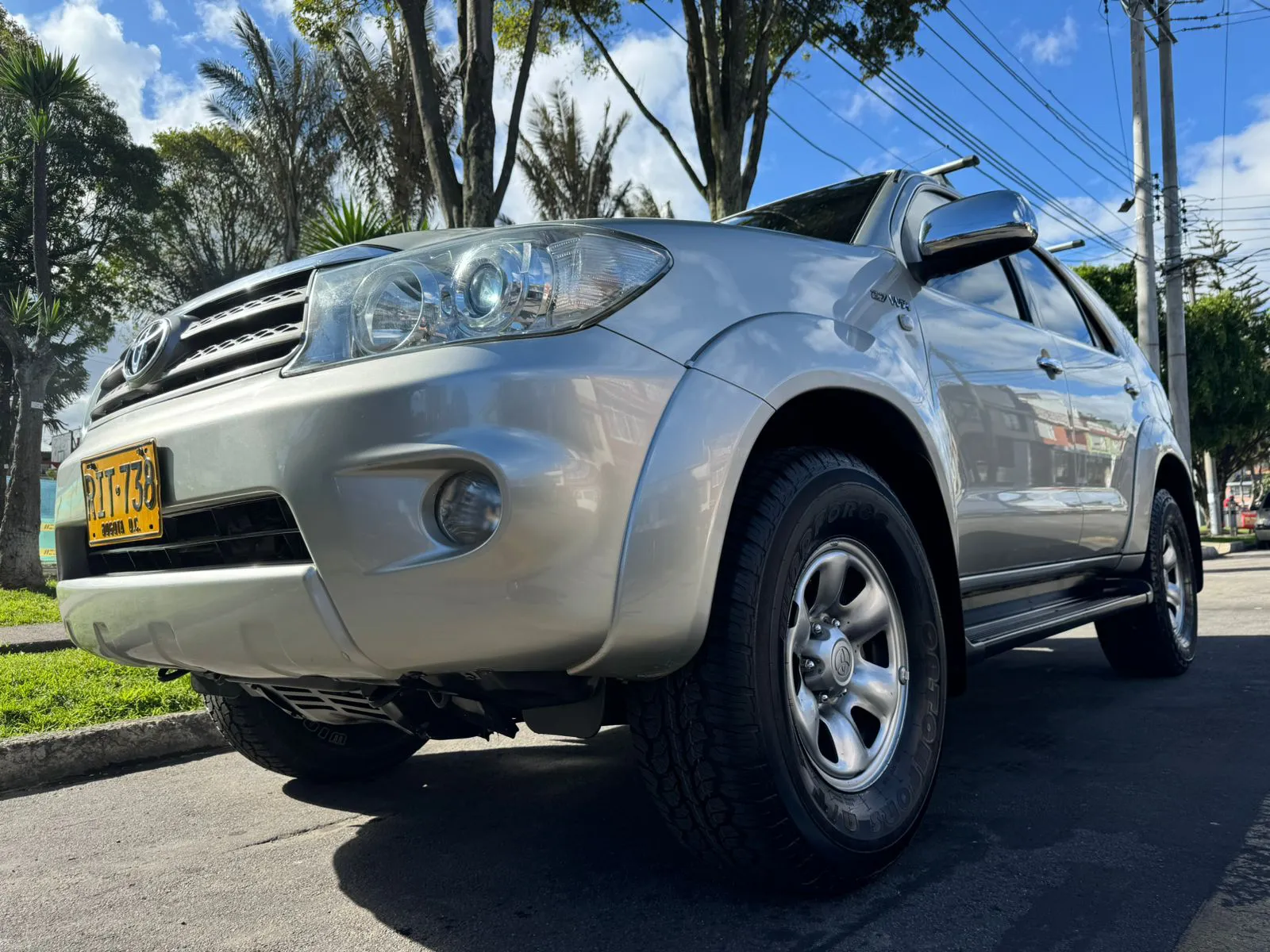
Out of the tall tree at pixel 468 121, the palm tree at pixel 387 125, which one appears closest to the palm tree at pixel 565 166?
the palm tree at pixel 387 125

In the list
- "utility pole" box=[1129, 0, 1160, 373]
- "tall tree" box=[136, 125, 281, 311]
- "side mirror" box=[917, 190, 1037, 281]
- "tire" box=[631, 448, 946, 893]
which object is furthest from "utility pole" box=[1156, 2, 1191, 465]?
"tall tree" box=[136, 125, 281, 311]

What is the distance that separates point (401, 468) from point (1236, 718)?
124 inches

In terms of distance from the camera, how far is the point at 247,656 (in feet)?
5.93

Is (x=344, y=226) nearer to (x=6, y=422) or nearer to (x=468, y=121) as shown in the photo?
(x=468, y=121)

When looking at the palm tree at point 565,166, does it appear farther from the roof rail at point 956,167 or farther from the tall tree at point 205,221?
the roof rail at point 956,167

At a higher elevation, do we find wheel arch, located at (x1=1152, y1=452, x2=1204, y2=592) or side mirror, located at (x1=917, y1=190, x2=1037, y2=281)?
side mirror, located at (x1=917, y1=190, x2=1037, y2=281)

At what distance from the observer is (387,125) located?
21.0 metres

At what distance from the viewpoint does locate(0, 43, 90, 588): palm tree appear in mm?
9891

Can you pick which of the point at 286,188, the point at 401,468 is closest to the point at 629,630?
the point at 401,468

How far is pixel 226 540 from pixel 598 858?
1060 millimetres

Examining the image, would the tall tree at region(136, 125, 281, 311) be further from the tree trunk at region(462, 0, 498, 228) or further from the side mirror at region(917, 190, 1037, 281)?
the side mirror at region(917, 190, 1037, 281)

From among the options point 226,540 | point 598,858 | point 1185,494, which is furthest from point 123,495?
point 1185,494

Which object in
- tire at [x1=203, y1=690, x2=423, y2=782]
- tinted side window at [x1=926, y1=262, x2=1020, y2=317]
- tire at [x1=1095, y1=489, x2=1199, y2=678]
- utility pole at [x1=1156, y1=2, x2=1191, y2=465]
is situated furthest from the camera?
utility pole at [x1=1156, y1=2, x2=1191, y2=465]

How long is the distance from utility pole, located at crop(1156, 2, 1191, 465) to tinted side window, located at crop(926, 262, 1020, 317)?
14883mm
